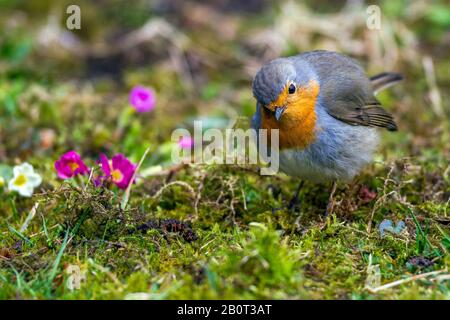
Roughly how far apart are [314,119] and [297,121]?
0.14 m

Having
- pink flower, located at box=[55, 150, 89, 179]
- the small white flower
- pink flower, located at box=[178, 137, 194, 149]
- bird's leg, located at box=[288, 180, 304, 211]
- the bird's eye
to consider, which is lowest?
bird's leg, located at box=[288, 180, 304, 211]

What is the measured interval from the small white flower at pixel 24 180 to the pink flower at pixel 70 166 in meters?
0.29

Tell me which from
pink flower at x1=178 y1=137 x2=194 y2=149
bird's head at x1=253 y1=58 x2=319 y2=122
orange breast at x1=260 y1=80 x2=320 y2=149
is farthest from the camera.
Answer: pink flower at x1=178 y1=137 x2=194 y2=149

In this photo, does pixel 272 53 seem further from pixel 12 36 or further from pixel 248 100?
pixel 12 36

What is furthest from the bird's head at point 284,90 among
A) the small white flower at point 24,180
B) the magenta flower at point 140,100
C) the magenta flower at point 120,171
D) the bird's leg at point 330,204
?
the small white flower at point 24,180

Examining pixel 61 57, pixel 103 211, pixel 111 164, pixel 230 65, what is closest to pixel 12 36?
pixel 61 57

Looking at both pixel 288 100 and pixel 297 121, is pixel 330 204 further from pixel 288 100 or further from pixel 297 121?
pixel 288 100

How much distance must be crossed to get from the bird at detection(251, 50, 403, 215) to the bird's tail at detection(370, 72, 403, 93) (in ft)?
2.38

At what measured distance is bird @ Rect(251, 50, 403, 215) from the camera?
12.5 ft

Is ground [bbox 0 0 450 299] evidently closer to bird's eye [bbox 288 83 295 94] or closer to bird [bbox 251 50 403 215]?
bird [bbox 251 50 403 215]

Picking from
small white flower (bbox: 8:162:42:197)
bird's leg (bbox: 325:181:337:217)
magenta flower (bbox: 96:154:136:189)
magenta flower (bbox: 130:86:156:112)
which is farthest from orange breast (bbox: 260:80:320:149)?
small white flower (bbox: 8:162:42:197)

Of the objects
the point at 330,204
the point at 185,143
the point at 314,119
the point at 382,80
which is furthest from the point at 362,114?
the point at 185,143
